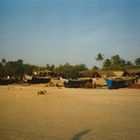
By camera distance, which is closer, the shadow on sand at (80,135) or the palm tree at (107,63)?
the shadow on sand at (80,135)

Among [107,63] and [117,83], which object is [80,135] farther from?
[107,63]

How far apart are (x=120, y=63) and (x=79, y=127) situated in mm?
82363

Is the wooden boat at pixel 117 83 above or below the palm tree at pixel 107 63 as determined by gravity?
below

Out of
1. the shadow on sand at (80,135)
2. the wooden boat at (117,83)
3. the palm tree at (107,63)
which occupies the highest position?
the palm tree at (107,63)

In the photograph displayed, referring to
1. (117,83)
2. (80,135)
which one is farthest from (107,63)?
(80,135)

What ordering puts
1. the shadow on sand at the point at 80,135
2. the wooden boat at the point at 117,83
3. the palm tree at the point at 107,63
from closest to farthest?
the shadow on sand at the point at 80,135 < the wooden boat at the point at 117,83 < the palm tree at the point at 107,63

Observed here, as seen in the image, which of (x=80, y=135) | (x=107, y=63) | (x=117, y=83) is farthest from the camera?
(x=107, y=63)

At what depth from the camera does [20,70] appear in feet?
216

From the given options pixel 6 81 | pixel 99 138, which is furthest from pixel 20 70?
pixel 99 138

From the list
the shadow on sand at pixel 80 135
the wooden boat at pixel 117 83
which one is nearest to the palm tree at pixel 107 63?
the wooden boat at pixel 117 83

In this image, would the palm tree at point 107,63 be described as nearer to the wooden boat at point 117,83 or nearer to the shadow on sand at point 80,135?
the wooden boat at point 117,83

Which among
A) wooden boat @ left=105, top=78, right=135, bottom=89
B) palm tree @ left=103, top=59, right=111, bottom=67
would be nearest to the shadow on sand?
wooden boat @ left=105, top=78, right=135, bottom=89

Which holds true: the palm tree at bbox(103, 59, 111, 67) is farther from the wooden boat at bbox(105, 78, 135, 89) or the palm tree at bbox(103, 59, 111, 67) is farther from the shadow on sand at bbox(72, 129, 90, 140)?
the shadow on sand at bbox(72, 129, 90, 140)

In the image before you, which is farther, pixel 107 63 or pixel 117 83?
pixel 107 63
